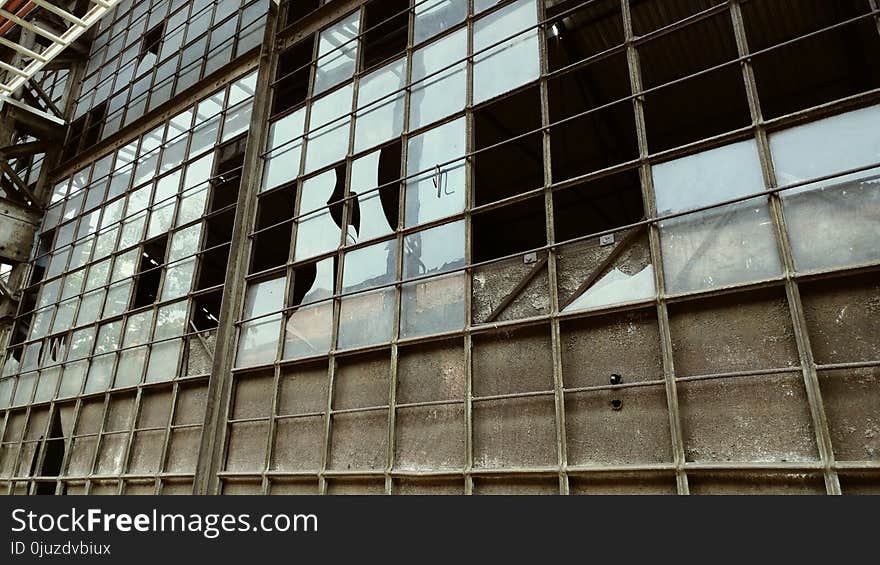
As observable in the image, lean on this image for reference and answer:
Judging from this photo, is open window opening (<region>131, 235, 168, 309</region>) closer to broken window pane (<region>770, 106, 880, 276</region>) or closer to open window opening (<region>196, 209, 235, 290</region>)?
open window opening (<region>196, 209, 235, 290</region>)

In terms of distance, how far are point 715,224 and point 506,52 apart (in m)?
3.87

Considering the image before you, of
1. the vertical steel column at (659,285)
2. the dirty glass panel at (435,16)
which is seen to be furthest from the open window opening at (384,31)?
the vertical steel column at (659,285)

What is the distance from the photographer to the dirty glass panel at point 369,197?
8.07m

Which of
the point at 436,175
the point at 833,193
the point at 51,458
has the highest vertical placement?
the point at 436,175

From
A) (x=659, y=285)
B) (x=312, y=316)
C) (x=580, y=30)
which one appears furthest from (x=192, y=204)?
(x=659, y=285)

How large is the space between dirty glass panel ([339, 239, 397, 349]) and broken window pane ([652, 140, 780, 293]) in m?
3.46

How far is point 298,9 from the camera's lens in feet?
37.2

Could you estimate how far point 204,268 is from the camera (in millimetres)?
10867

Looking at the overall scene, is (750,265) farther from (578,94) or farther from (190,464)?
(190,464)

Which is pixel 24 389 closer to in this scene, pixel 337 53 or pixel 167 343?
pixel 167 343

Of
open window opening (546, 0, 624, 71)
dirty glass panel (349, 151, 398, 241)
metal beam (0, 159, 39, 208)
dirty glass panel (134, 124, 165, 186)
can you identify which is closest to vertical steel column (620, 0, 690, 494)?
open window opening (546, 0, 624, 71)

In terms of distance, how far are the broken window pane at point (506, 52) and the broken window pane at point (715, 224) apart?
102 inches

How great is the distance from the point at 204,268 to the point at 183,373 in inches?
89.0
